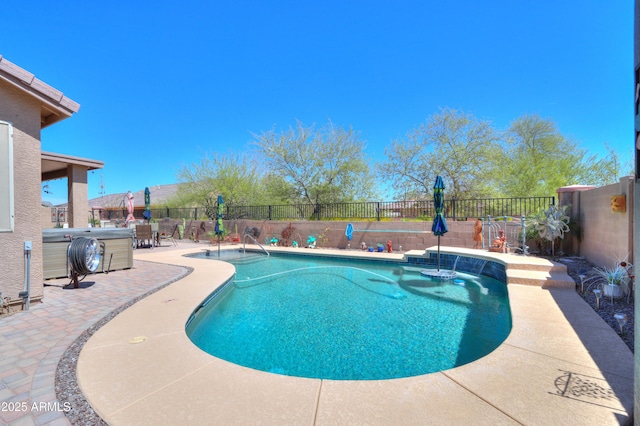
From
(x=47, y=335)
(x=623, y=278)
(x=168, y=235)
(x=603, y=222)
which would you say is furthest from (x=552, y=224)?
(x=168, y=235)

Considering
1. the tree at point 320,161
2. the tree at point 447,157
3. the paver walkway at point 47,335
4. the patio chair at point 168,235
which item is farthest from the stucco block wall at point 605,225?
the patio chair at point 168,235

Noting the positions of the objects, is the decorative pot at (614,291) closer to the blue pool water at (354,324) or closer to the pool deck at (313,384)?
the pool deck at (313,384)

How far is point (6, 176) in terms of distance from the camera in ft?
12.8

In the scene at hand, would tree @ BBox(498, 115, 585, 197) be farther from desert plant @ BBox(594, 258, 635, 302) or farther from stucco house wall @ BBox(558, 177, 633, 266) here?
desert plant @ BBox(594, 258, 635, 302)

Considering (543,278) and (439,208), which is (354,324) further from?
(439,208)

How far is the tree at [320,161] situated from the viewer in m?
15.3

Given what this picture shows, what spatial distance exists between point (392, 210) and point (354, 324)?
8.73 meters

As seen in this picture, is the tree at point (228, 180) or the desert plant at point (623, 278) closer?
the desert plant at point (623, 278)

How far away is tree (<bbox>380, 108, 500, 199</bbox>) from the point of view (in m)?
13.9

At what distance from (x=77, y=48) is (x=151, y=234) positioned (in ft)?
28.3

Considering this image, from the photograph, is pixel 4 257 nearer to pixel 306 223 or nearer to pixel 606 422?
pixel 606 422

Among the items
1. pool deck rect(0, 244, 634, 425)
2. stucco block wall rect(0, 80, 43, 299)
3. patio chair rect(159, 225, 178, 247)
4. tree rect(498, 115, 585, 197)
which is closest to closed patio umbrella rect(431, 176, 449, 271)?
pool deck rect(0, 244, 634, 425)

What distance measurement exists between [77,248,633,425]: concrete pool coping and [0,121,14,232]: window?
2.40 metres

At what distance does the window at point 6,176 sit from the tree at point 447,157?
14.3 metres
